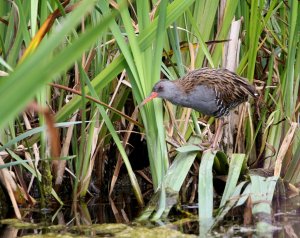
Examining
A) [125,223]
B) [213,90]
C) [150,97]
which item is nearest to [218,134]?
[213,90]

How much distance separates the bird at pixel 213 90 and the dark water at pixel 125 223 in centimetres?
62

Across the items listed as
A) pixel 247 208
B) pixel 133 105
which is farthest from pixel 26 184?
pixel 247 208

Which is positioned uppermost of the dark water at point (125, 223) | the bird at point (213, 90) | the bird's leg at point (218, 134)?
the bird at point (213, 90)

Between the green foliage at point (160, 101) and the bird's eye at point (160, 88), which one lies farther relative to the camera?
the bird's eye at point (160, 88)

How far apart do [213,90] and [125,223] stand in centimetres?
108

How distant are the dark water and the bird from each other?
0.62 m

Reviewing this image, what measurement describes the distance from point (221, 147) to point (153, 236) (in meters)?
1.14

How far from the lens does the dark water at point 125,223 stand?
3.11 metres

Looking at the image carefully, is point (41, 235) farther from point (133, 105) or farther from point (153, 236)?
point (133, 105)

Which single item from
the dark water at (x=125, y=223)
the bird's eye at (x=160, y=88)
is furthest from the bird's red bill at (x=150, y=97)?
the dark water at (x=125, y=223)

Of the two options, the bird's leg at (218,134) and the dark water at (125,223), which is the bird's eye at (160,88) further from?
the dark water at (125,223)

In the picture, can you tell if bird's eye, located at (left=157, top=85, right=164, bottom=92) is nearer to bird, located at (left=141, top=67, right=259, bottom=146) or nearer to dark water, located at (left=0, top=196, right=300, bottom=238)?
bird, located at (left=141, top=67, right=259, bottom=146)

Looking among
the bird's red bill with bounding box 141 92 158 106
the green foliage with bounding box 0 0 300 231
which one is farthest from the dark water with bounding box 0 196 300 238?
the bird's red bill with bounding box 141 92 158 106

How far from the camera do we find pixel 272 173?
3787 mm
